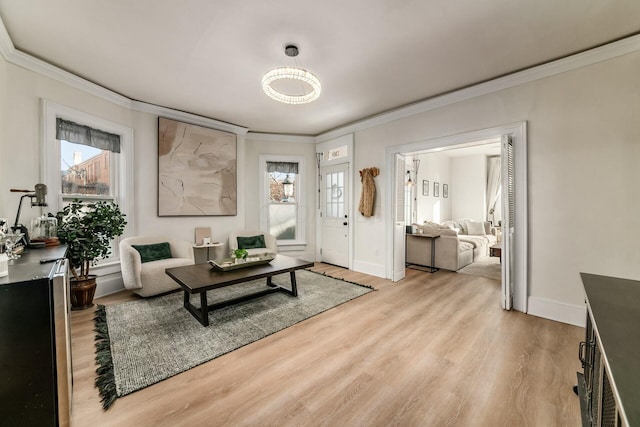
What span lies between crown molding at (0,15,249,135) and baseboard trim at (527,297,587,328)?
5188 mm

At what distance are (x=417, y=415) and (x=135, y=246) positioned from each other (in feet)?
12.5

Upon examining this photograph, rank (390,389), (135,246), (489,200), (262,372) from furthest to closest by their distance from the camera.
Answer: (489,200) → (135,246) → (262,372) → (390,389)

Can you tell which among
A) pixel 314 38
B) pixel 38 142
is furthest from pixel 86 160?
pixel 314 38

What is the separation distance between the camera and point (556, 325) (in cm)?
268

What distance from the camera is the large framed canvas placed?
13.5 ft

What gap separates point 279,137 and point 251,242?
7.55ft

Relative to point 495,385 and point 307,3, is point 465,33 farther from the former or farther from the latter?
point 495,385

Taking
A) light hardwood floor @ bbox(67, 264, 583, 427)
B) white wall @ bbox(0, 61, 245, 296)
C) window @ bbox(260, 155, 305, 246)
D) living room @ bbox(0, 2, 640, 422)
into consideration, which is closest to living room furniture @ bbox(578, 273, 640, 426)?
light hardwood floor @ bbox(67, 264, 583, 427)

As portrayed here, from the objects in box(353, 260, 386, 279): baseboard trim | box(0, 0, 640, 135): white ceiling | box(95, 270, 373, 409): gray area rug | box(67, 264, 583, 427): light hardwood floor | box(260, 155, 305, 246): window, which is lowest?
box(67, 264, 583, 427): light hardwood floor

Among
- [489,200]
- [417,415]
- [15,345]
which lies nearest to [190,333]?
[15,345]

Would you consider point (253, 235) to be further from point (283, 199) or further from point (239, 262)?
point (239, 262)

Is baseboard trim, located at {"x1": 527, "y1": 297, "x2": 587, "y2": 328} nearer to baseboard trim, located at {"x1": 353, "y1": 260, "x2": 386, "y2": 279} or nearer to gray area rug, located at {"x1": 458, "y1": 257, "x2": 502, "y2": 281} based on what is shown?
gray area rug, located at {"x1": 458, "y1": 257, "x2": 502, "y2": 281}

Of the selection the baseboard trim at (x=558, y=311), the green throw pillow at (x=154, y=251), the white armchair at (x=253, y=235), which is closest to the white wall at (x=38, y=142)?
the green throw pillow at (x=154, y=251)

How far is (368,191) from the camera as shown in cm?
453
